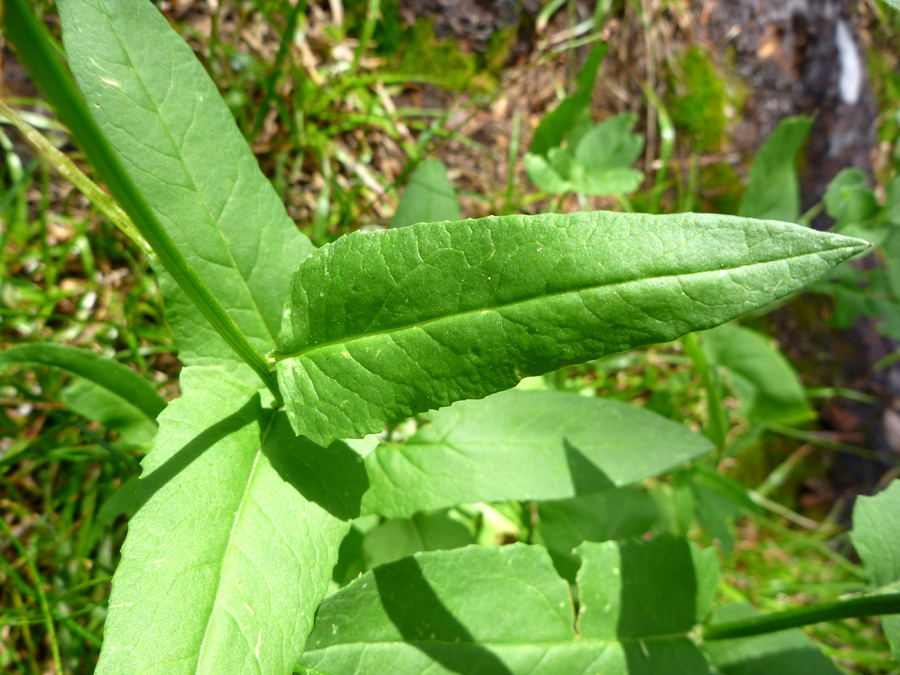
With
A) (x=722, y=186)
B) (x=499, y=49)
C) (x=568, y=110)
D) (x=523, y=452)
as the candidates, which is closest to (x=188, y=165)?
(x=523, y=452)

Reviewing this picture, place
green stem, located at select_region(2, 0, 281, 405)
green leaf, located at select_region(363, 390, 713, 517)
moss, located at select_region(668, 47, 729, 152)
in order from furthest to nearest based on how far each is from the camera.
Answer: moss, located at select_region(668, 47, 729, 152) → green leaf, located at select_region(363, 390, 713, 517) → green stem, located at select_region(2, 0, 281, 405)

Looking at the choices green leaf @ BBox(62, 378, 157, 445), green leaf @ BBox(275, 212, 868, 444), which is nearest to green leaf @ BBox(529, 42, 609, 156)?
green leaf @ BBox(275, 212, 868, 444)

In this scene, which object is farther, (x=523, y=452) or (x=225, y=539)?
(x=523, y=452)

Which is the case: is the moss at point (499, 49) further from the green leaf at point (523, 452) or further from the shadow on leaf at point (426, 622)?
the shadow on leaf at point (426, 622)

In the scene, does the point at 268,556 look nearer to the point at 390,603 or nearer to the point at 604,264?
the point at 390,603

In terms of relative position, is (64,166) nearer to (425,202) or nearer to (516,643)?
(425,202)

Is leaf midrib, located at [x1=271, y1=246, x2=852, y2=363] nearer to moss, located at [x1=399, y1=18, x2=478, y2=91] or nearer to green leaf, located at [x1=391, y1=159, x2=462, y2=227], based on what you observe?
green leaf, located at [x1=391, y1=159, x2=462, y2=227]

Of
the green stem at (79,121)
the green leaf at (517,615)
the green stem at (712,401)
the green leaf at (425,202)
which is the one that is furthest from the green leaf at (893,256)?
the green stem at (79,121)
